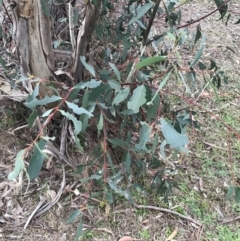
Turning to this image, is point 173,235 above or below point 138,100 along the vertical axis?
below

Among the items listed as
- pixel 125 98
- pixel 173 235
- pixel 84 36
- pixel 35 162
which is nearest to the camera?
pixel 35 162

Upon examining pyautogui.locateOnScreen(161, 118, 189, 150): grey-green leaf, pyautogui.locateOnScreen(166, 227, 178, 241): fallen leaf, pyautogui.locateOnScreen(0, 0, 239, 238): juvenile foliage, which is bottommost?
pyautogui.locateOnScreen(166, 227, 178, 241): fallen leaf

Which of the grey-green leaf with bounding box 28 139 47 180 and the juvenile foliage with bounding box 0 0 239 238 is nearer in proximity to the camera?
the grey-green leaf with bounding box 28 139 47 180

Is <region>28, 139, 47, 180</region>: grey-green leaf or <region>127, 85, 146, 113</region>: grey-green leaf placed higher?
<region>127, 85, 146, 113</region>: grey-green leaf

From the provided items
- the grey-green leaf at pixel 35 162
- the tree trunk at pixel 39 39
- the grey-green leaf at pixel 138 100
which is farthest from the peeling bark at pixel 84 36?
the grey-green leaf at pixel 35 162

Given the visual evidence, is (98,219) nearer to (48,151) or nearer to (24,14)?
(48,151)

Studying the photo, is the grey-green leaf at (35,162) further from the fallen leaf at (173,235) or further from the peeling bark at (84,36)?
the fallen leaf at (173,235)

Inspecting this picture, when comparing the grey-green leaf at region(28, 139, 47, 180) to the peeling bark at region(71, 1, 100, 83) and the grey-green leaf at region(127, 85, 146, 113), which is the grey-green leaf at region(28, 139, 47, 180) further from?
the peeling bark at region(71, 1, 100, 83)

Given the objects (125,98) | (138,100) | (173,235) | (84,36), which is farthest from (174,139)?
(173,235)

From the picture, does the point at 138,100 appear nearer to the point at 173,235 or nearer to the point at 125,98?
the point at 125,98

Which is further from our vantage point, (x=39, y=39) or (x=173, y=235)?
(x=173, y=235)

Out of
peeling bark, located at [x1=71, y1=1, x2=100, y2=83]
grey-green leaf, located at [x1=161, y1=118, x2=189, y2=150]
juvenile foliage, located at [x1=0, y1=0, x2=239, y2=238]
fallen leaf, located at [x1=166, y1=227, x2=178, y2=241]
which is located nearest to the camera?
grey-green leaf, located at [x1=161, y1=118, x2=189, y2=150]

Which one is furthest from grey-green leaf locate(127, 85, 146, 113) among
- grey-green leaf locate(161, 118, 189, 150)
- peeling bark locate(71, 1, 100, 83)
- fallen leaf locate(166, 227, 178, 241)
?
fallen leaf locate(166, 227, 178, 241)

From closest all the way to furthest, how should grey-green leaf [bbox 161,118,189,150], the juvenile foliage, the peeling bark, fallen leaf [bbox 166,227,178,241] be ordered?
grey-green leaf [bbox 161,118,189,150], the juvenile foliage, the peeling bark, fallen leaf [bbox 166,227,178,241]
